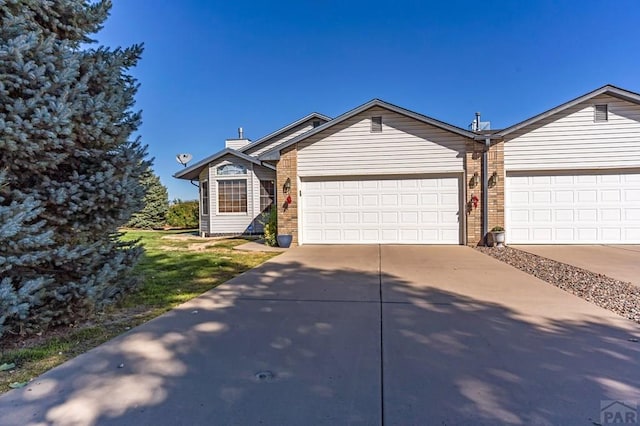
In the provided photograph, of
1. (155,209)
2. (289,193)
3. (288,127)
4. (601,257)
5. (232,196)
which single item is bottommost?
(601,257)

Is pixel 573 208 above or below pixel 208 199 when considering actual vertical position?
below

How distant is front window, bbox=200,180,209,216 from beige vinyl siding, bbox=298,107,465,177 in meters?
6.13

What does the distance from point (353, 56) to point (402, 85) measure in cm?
287

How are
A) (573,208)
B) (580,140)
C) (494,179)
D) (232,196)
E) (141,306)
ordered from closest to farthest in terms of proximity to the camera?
(141,306), (580,140), (573,208), (494,179), (232,196)

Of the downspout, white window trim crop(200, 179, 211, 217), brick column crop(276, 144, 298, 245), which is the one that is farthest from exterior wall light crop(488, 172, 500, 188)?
white window trim crop(200, 179, 211, 217)

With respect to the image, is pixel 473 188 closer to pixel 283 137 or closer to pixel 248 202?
pixel 248 202

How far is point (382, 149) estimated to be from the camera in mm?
10648

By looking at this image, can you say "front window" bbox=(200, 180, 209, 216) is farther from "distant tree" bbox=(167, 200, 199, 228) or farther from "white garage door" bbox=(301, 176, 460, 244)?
"distant tree" bbox=(167, 200, 199, 228)

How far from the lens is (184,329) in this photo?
367cm

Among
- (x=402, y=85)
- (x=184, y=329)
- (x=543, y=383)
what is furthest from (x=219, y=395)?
(x=402, y=85)

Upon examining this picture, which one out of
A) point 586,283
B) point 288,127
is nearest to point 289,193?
point 288,127

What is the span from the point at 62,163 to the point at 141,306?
208 centimetres

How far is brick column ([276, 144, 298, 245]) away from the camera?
10867mm

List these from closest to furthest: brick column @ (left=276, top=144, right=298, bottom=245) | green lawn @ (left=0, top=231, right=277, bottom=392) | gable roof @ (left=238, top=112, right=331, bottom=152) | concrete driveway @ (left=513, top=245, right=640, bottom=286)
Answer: green lawn @ (left=0, top=231, right=277, bottom=392) → concrete driveway @ (left=513, top=245, right=640, bottom=286) → brick column @ (left=276, top=144, right=298, bottom=245) → gable roof @ (left=238, top=112, right=331, bottom=152)
